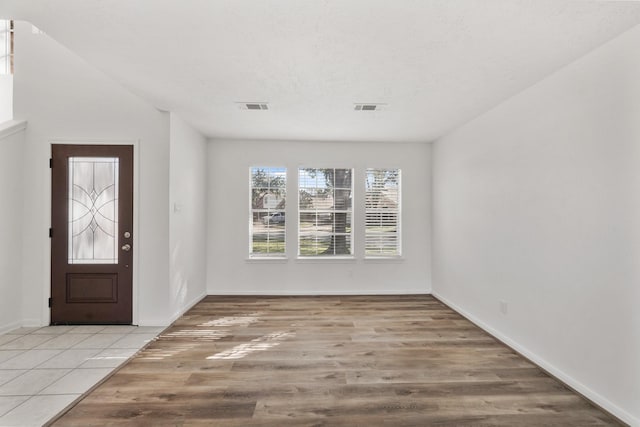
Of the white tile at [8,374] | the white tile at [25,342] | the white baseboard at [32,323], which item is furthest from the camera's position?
the white baseboard at [32,323]

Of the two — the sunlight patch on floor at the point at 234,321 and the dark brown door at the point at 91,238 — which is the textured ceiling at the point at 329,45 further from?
the sunlight patch on floor at the point at 234,321

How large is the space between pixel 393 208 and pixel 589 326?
325cm

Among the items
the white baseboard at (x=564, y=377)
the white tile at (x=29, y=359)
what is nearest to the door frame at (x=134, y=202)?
the white tile at (x=29, y=359)

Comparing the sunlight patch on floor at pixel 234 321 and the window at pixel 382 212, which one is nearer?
the sunlight patch on floor at pixel 234 321

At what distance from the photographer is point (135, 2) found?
5.74ft

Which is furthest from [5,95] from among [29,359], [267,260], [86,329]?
[267,260]

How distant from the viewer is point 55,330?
353 cm

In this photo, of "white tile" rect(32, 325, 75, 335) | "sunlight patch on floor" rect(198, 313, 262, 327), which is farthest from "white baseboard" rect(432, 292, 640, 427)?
"white tile" rect(32, 325, 75, 335)

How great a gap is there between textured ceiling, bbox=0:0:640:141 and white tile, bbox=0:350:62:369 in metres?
2.72

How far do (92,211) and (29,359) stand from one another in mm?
1657

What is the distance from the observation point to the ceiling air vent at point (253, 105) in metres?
3.36

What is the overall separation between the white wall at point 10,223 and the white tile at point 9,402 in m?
1.79

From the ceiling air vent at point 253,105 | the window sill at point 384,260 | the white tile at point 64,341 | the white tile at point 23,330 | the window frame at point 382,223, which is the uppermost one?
the ceiling air vent at point 253,105

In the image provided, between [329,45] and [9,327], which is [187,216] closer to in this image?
[9,327]
